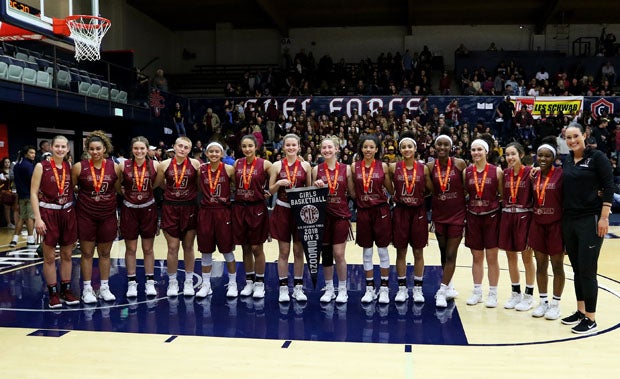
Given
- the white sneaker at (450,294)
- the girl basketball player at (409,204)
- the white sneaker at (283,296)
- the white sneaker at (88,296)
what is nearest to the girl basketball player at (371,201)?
the girl basketball player at (409,204)

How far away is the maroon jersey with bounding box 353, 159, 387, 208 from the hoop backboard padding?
5.58 m

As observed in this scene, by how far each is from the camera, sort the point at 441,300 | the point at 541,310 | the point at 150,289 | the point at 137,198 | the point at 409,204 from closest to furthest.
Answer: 1. the point at 541,310
2. the point at 409,204
3. the point at 441,300
4. the point at 137,198
5. the point at 150,289

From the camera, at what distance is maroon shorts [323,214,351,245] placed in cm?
605

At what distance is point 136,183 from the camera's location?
245 inches

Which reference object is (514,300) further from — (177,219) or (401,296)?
(177,219)

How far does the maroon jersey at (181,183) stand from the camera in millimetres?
6242

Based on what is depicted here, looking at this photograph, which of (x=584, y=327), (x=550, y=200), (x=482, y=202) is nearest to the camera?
(x=584, y=327)

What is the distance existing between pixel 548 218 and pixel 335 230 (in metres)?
2.12

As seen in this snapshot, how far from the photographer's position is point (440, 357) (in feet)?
14.9

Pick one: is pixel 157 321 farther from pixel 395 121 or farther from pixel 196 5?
pixel 196 5

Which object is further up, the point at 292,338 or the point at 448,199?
the point at 448,199

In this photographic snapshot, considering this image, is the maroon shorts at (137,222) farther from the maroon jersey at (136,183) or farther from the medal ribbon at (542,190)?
the medal ribbon at (542,190)

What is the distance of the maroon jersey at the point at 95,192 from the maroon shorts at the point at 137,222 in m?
0.20

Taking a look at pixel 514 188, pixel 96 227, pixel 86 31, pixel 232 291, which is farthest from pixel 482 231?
pixel 86 31
